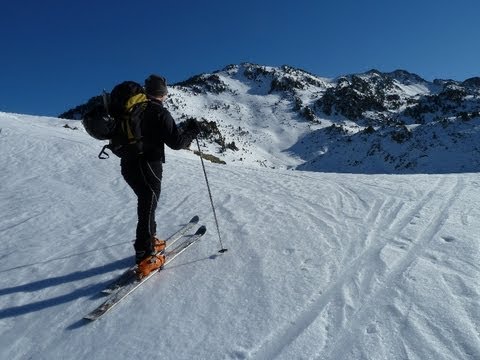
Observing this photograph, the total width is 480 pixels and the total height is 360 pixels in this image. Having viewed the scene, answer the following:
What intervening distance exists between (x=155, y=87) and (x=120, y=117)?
0.66m

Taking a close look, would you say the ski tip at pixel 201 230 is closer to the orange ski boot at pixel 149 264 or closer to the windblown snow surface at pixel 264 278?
the windblown snow surface at pixel 264 278

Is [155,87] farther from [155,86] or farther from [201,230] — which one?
[201,230]

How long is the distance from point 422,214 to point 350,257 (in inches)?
107

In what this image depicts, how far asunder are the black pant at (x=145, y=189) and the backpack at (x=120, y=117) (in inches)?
13.3

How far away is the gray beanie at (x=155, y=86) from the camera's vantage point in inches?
217

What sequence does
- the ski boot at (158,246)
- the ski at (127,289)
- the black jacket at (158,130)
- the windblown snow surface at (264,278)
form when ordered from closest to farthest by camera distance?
the windblown snow surface at (264,278)
the ski at (127,289)
the black jacket at (158,130)
the ski boot at (158,246)

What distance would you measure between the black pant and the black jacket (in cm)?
21

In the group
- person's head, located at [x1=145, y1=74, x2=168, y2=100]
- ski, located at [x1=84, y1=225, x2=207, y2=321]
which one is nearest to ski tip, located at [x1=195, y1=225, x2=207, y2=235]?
ski, located at [x1=84, y1=225, x2=207, y2=321]

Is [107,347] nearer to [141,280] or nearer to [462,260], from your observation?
[141,280]

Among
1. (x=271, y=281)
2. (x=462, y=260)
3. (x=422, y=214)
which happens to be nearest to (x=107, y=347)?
(x=271, y=281)

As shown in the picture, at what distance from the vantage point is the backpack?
5066 millimetres

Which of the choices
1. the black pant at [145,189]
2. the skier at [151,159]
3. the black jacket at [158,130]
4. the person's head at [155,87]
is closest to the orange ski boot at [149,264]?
the skier at [151,159]

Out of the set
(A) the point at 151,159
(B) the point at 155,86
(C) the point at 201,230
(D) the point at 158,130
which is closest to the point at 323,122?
(C) the point at 201,230

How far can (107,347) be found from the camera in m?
4.21
